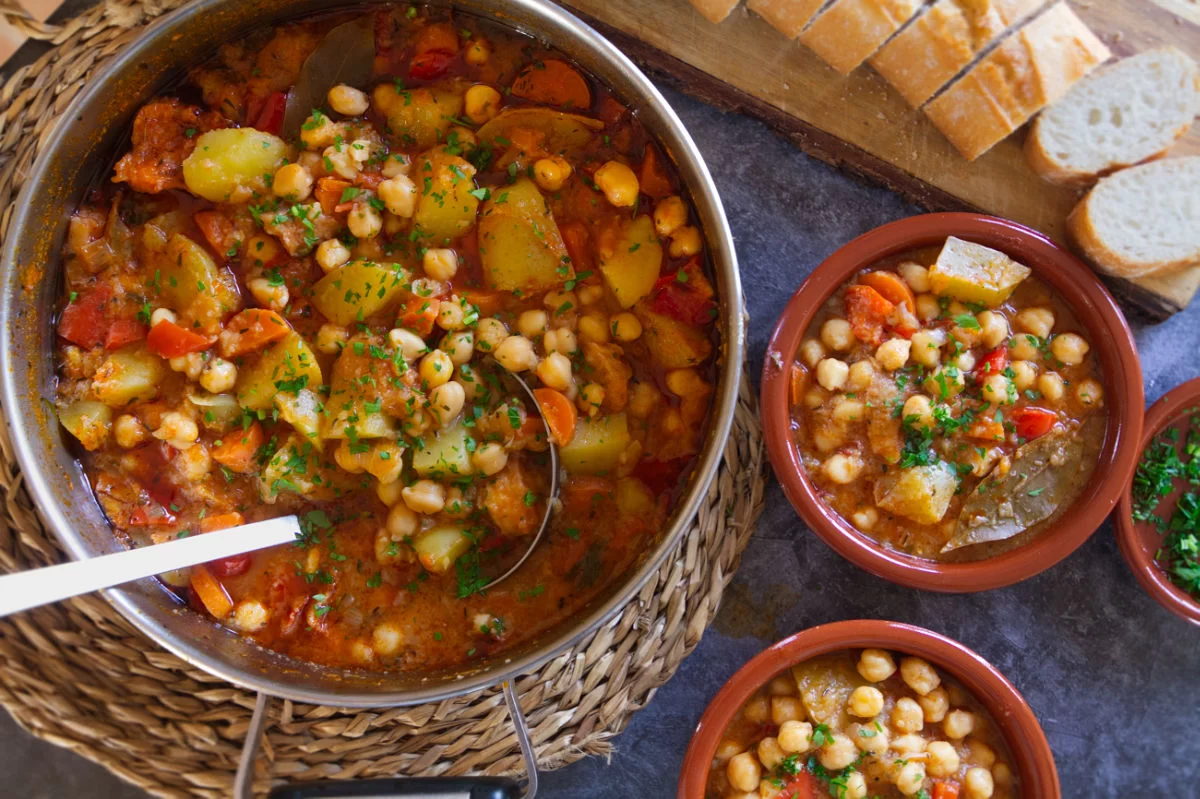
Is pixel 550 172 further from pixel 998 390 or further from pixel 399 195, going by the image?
pixel 998 390

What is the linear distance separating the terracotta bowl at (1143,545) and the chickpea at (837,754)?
1.26 meters

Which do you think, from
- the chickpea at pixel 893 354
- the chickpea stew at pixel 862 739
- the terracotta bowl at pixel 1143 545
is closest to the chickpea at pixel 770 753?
the chickpea stew at pixel 862 739

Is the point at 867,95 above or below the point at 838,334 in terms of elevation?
above

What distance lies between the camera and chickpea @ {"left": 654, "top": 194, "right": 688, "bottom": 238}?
3.00m

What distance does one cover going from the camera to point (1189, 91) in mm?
3234

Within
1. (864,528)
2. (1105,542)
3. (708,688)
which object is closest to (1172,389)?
(1105,542)

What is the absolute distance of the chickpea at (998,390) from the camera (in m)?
3.12

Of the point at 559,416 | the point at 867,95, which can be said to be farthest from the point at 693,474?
the point at 867,95

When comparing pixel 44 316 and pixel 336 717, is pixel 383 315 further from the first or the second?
pixel 336 717

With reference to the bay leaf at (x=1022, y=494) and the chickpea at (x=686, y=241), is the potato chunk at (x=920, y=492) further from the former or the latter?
the chickpea at (x=686, y=241)

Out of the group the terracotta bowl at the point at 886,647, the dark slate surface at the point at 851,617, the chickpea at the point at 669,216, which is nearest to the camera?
the chickpea at the point at 669,216

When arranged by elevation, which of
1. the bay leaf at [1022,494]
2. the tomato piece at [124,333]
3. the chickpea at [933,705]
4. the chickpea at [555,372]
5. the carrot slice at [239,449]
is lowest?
the chickpea at [933,705]

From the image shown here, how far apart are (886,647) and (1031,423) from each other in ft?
3.06

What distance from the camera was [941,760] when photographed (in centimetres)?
320
